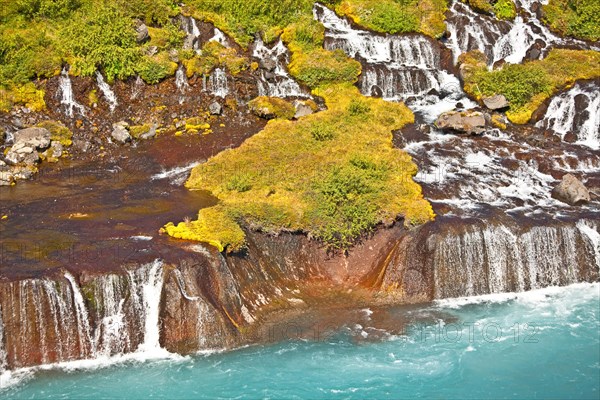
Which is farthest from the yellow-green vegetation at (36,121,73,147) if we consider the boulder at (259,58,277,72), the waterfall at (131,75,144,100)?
the boulder at (259,58,277,72)

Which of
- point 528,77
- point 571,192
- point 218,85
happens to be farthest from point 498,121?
point 218,85

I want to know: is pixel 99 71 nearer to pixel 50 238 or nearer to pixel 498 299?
pixel 50 238

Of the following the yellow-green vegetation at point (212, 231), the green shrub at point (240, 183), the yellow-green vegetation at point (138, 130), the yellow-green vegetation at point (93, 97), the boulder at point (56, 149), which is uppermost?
the yellow-green vegetation at point (93, 97)

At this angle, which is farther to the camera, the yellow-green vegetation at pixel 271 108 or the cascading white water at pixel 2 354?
the yellow-green vegetation at pixel 271 108

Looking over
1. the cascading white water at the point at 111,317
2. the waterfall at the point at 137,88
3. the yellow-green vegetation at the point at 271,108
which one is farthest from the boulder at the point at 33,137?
the cascading white water at the point at 111,317

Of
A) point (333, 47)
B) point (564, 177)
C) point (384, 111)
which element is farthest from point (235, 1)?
point (564, 177)

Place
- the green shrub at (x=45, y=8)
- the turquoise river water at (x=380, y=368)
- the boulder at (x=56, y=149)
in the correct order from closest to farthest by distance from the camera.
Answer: the turquoise river water at (x=380, y=368)
the boulder at (x=56, y=149)
the green shrub at (x=45, y=8)

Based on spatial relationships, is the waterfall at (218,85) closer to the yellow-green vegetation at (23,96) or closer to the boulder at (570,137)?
the yellow-green vegetation at (23,96)
